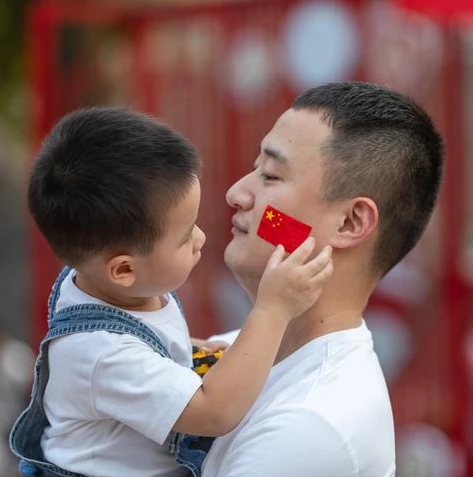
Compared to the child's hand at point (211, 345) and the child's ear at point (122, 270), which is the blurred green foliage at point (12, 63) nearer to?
the child's hand at point (211, 345)

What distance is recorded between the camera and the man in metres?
2.46

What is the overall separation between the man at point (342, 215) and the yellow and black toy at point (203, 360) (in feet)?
0.54

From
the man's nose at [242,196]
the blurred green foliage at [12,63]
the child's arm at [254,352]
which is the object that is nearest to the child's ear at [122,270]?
the child's arm at [254,352]

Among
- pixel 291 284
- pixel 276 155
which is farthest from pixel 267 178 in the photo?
pixel 291 284

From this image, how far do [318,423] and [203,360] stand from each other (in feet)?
1.54

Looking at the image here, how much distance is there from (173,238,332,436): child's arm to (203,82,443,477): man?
0.10 m

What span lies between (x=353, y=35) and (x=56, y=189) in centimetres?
338

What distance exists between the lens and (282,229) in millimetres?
2568

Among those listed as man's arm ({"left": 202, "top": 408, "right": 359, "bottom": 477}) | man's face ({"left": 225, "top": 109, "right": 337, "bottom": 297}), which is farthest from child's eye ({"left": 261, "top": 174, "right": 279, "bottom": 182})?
man's arm ({"left": 202, "top": 408, "right": 359, "bottom": 477})

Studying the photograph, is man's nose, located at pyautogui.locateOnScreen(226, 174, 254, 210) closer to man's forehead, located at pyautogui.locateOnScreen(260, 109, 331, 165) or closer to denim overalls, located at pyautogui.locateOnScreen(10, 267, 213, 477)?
man's forehead, located at pyautogui.locateOnScreen(260, 109, 331, 165)

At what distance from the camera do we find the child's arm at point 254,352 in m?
2.32

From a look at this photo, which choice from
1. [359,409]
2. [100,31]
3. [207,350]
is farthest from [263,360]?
[100,31]

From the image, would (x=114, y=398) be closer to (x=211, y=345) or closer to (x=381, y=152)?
(x=211, y=345)

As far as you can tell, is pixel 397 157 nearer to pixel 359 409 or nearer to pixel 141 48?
pixel 359 409
